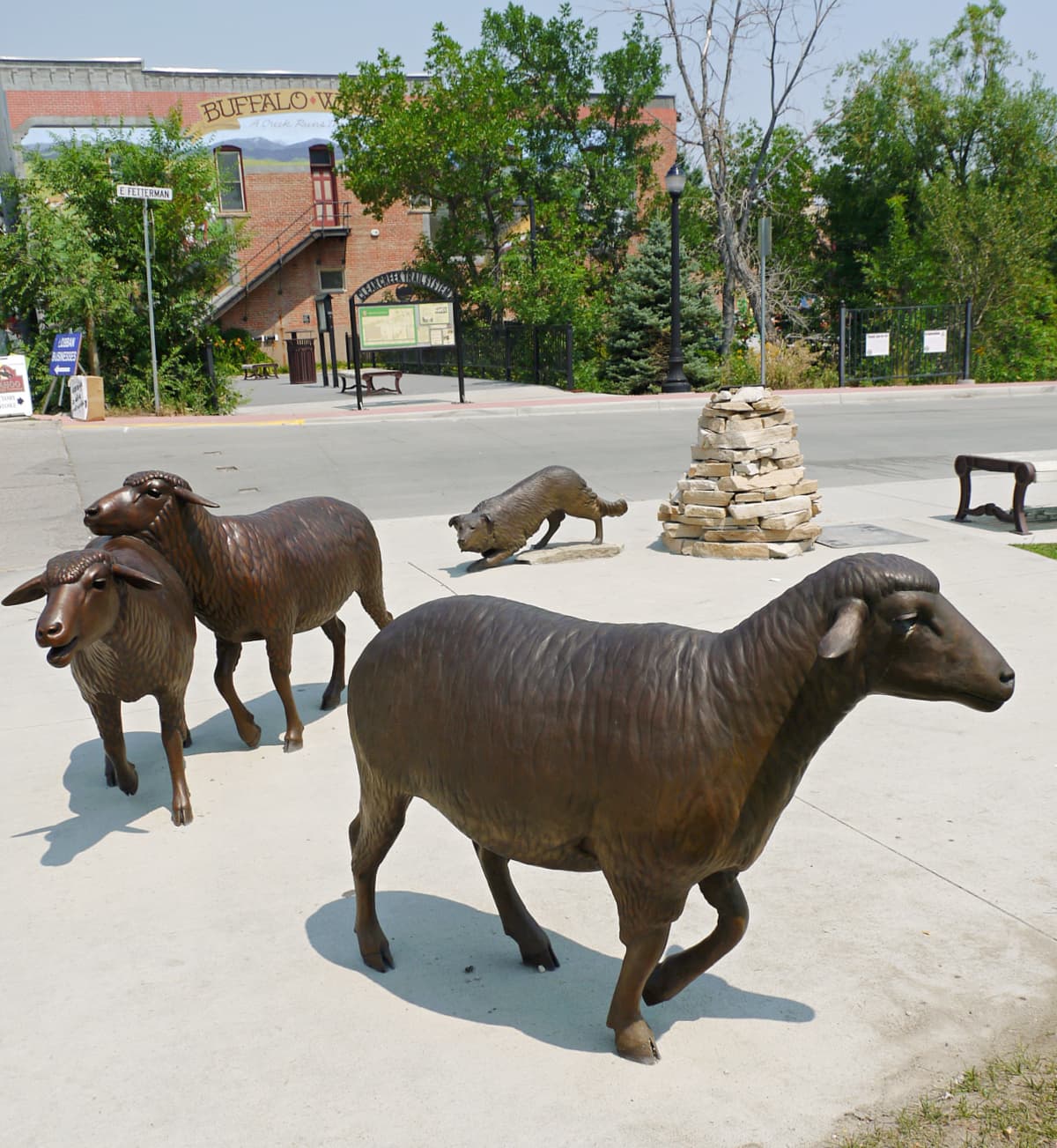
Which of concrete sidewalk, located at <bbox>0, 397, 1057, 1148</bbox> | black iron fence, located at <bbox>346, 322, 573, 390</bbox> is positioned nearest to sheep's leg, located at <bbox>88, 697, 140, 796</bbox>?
concrete sidewalk, located at <bbox>0, 397, 1057, 1148</bbox>

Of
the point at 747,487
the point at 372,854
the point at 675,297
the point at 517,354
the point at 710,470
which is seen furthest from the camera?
the point at 517,354

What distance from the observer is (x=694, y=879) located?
9.36 ft

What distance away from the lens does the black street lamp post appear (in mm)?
23578

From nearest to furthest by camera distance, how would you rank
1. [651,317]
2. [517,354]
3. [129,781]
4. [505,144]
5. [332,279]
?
[129,781], [651,317], [517,354], [505,144], [332,279]

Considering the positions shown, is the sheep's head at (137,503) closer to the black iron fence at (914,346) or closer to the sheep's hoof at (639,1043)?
the sheep's hoof at (639,1043)

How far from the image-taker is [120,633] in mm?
4504

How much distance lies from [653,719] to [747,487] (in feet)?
22.4

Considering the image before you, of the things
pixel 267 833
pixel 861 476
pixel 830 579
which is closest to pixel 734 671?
pixel 830 579

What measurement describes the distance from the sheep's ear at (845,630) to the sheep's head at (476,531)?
649 cm

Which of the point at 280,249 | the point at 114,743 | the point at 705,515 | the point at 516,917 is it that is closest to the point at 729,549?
the point at 705,515

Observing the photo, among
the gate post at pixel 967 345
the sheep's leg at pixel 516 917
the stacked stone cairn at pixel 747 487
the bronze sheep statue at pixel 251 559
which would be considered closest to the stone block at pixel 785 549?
the stacked stone cairn at pixel 747 487

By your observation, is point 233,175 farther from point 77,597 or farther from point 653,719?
point 653,719

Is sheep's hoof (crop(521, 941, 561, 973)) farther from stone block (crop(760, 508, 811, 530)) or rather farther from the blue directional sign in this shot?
the blue directional sign

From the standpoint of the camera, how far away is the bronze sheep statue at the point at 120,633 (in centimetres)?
418
